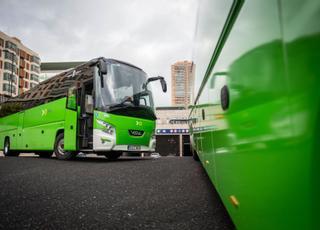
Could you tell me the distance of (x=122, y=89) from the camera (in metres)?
7.14

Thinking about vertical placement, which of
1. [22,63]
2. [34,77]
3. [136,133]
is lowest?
[136,133]

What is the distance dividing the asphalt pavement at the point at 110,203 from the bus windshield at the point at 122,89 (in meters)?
3.17

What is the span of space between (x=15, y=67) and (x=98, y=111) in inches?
1927

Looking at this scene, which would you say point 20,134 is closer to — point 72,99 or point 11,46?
point 72,99

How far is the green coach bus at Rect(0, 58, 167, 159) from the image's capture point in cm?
678

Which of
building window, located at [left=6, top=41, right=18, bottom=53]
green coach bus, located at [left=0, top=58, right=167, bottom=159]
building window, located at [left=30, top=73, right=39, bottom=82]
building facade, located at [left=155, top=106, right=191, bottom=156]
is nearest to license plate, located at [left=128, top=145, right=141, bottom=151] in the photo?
green coach bus, located at [left=0, top=58, right=167, bottom=159]

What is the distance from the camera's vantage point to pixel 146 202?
258 cm

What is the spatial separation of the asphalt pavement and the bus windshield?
317cm

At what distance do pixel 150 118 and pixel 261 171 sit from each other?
711cm

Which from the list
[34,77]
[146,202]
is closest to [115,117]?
[146,202]

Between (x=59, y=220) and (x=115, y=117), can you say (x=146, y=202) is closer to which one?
(x=59, y=220)

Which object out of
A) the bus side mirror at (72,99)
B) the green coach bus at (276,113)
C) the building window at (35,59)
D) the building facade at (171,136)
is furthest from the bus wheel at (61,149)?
the building window at (35,59)

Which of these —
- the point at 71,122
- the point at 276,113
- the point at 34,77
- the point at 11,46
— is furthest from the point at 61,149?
the point at 34,77

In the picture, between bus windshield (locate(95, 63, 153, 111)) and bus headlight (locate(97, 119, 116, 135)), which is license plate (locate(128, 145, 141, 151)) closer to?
bus headlight (locate(97, 119, 116, 135))
